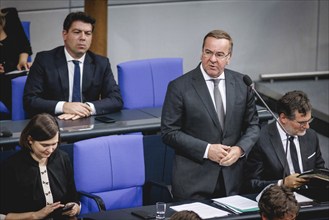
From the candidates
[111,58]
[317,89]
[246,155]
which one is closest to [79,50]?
[246,155]

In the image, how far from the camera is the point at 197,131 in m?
4.86

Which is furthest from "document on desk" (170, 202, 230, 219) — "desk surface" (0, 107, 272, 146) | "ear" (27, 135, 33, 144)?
"desk surface" (0, 107, 272, 146)

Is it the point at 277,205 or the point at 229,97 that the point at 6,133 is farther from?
the point at 277,205

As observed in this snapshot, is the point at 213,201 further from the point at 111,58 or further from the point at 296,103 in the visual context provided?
the point at 111,58

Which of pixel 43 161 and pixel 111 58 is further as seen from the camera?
pixel 111 58

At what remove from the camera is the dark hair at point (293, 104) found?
16.0ft

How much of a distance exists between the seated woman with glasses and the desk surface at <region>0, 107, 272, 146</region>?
56 centimetres

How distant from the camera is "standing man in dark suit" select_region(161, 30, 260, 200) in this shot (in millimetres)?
4812

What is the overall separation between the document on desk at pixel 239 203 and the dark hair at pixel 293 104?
23.1 inches

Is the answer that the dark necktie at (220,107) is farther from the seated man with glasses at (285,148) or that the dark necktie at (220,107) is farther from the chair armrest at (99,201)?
the chair armrest at (99,201)

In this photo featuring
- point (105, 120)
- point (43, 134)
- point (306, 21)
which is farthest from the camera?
point (306, 21)

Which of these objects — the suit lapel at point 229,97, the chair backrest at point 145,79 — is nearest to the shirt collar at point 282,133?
the suit lapel at point 229,97

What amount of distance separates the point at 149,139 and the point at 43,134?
4.31 ft

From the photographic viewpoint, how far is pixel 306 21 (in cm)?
858
